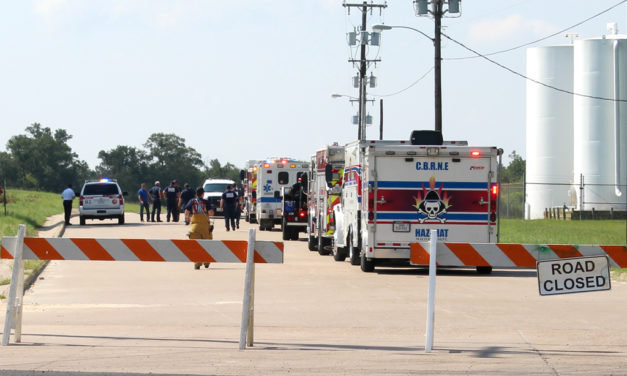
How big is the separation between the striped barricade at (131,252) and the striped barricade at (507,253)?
151cm

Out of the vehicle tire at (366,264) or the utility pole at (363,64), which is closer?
the vehicle tire at (366,264)

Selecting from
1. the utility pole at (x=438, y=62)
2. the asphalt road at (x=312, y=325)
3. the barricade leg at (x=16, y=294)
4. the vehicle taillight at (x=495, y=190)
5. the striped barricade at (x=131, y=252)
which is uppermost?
the utility pole at (x=438, y=62)

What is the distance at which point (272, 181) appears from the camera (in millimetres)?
42125

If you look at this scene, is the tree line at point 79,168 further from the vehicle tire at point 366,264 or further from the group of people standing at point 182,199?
the vehicle tire at point 366,264

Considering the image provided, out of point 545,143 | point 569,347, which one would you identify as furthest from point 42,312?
point 545,143

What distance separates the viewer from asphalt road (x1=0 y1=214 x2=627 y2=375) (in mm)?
9797

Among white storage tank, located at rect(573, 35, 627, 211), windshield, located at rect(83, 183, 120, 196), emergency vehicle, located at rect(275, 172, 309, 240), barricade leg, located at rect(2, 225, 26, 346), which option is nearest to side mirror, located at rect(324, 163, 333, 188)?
emergency vehicle, located at rect(275, 172, 309, 240)

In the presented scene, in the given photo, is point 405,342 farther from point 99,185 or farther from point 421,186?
point 99,185

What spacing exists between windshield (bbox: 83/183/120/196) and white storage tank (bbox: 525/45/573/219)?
30.8 metres

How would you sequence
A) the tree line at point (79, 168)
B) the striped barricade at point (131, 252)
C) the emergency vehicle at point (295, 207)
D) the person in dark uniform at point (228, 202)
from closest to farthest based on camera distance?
the striped barricade at point (131, 252) → the emergency vehicle at point (295, 207) → the person in dark uniform at point (228, 202) → the tree line at point (79, 168)

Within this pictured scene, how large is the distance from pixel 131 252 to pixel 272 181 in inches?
1224

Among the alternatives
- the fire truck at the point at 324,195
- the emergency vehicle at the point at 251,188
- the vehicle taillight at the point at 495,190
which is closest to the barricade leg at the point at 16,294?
the vehicle taillight at the point at 495,190

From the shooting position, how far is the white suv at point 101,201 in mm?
45281

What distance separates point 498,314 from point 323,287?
4.50 m
